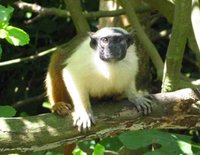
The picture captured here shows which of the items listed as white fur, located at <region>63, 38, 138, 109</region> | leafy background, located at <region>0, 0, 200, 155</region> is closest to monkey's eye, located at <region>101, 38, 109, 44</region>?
white fur, located at <region>63, 38, 138, 109</region>

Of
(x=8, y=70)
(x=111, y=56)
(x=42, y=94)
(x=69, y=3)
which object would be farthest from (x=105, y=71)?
(x=8, y=70)

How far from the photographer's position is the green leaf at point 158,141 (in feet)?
9.02

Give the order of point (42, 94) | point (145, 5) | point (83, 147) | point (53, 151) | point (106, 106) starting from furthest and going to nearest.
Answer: point (42, 94), point (145, 5), point (83, 147), point (53, 151), point (106, 106)

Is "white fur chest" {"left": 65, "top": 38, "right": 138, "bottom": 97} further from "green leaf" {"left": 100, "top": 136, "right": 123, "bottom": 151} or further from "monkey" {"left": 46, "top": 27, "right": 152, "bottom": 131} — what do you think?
"green leaf" {"left": 100, "top": 136, "right": 123, "bottom": 151}

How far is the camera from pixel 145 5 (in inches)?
179

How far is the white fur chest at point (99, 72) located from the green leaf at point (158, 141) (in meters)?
0.61

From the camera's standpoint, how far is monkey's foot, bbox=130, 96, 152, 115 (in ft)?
9.84

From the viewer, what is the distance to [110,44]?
11.0ft

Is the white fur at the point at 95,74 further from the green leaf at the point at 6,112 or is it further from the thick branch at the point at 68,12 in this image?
the thick branch at the point at 68,12

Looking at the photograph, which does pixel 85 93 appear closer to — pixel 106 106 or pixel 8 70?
pixel 106 106

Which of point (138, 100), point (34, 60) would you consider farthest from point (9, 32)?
point (34, 60)

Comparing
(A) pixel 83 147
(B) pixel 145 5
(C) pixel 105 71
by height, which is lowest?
(A) pixel 83 147

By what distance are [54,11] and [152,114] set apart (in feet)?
5.19

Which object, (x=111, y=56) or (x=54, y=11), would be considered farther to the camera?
(x=54, y=11)
